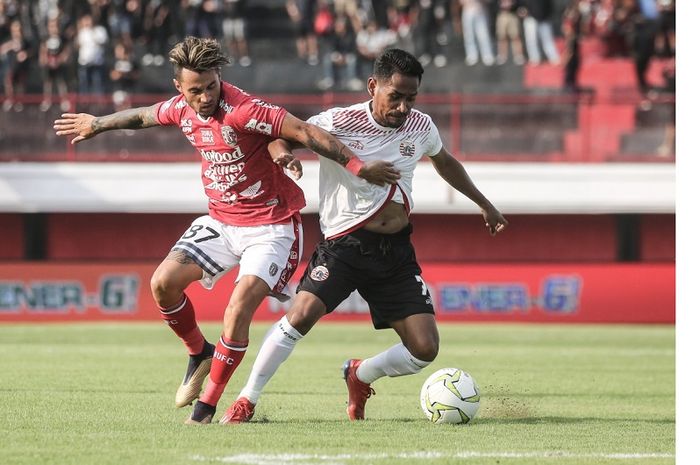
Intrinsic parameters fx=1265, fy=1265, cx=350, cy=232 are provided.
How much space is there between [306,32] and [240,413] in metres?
20.0

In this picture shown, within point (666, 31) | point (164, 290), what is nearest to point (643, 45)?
point (666, 31)

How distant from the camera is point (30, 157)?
23.9 meters

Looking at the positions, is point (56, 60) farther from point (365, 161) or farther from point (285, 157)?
point (285, 157)

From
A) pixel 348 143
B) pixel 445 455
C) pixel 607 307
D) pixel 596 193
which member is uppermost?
pixel 348 143

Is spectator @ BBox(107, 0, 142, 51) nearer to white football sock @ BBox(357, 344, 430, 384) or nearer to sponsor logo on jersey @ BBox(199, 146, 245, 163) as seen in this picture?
sponsor logo on jersey @ BBox(199, 146, 245, 163)

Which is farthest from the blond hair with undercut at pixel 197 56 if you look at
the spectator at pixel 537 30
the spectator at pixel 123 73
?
the spectator at pixel 537 30

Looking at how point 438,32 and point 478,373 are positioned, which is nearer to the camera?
point 478,373

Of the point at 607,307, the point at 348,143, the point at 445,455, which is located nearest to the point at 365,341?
the point at 607,307

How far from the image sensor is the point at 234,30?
27.1m

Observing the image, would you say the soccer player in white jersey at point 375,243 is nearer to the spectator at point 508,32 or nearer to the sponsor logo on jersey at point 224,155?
the sponsor logo on jersey at point 224,155

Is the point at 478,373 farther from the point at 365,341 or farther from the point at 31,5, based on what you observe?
the point at 31,5

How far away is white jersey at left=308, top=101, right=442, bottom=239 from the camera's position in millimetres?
8234

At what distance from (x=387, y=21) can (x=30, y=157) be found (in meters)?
8.06

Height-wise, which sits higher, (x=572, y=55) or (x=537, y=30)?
(x=537, y=30)
